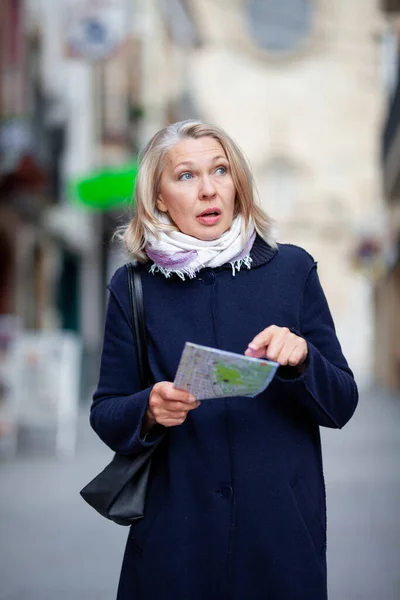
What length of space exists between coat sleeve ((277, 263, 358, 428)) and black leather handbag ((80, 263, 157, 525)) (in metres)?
0.34

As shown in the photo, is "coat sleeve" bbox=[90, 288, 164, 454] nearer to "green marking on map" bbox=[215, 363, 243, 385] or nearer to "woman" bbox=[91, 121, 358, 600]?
"woman" bbox=[91, 121, 358, 600]

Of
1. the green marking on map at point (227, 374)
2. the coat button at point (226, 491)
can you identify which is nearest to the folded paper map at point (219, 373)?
the green marking on map at point (227, 374)

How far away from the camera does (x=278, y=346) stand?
2.06 meters

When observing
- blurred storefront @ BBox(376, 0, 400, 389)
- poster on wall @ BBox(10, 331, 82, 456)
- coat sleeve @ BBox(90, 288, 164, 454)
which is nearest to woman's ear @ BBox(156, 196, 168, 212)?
coat sleeve @ BBox(90, 288, 164, 454)

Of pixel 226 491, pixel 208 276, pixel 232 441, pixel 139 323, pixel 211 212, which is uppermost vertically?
pixel 211 212

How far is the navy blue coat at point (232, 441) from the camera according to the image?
2.23 meters

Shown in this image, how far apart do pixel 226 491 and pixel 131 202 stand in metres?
0.73

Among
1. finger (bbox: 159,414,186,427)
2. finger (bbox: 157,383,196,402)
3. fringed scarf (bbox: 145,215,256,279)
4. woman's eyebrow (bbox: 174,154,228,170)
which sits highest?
woman's eyebrow (bbox: 174,154,228,170)

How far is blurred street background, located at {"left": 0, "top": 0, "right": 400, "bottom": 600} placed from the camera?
21.5ft

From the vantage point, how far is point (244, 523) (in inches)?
88.1

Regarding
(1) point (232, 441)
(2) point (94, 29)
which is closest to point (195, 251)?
(1) point (232, 441)

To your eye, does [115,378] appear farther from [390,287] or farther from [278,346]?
[390,287]

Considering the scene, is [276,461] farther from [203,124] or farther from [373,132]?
[373,132]

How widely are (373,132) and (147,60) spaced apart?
60.0 feet
